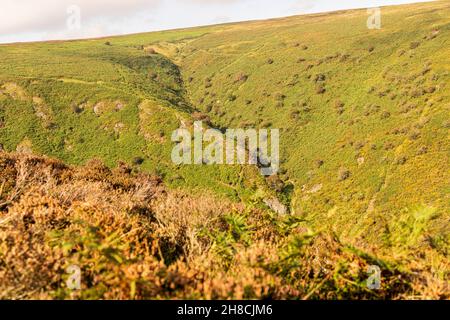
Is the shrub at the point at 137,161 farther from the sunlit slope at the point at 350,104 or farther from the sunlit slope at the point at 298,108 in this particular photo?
the sunlit slope at the point at 350,104

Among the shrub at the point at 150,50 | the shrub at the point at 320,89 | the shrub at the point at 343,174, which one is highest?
the shrub at the point at 150,50

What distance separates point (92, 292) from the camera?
597cm

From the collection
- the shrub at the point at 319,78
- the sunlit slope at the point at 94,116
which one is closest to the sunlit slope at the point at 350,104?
the shrub at the point at 319,78

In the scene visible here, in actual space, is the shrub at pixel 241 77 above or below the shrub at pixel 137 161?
above

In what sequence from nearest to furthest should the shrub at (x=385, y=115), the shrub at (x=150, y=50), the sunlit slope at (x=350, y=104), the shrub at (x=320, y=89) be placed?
the sunlit slope at (x=350, y=104), the shrub at (x=385, y=115), the shrub at (x=320, y=89), the shrub at (x=150, y=50)

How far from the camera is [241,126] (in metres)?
109

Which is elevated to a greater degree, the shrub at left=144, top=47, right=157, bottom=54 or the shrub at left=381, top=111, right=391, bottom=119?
the shrub at left=144, top=47, right=157, bottom=54

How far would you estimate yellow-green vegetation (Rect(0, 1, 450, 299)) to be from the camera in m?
7.04

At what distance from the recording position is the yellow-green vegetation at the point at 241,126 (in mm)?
7043

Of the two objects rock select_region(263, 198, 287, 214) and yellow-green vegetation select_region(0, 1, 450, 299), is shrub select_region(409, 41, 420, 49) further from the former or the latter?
rock select_region(263, 198, 287, 214)

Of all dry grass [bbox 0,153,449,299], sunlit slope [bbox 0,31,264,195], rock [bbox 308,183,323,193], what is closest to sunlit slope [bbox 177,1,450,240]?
rock [bbox 308,183,323,193]
